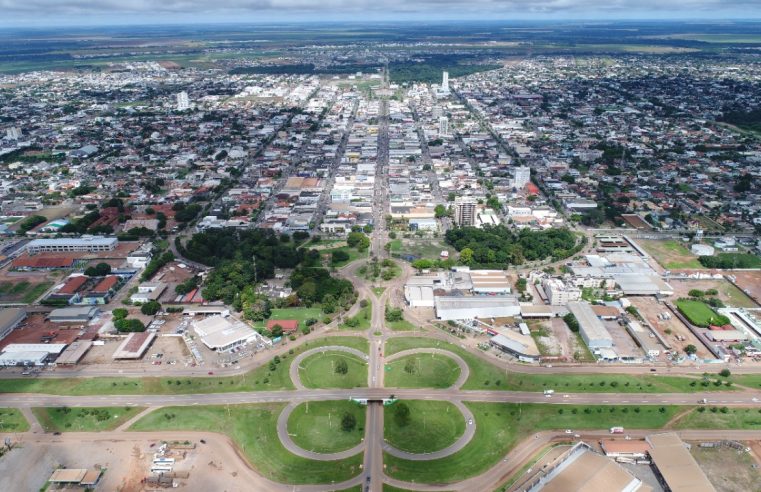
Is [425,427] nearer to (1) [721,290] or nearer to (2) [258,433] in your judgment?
(2) [258,433]

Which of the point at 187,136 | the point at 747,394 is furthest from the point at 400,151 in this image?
the point at 747,394

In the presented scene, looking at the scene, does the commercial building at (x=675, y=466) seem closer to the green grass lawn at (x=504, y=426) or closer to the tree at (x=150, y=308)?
the green grass lawn at (x=504, y=426)

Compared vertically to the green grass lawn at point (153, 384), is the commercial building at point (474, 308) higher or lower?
higher

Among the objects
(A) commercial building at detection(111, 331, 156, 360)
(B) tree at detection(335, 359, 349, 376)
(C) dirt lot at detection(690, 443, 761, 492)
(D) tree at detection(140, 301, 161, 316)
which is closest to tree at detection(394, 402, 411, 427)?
(B) tree at detection(335, 359, 349, 376)

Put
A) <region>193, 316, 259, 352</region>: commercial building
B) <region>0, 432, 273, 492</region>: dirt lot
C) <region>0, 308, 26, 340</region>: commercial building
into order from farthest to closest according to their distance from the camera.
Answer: <region>0, 308, 26, 340</region>: commercial building → <region>193, 316, 259, 352</region>: commercial building → <region>0, 432, 273, 492</region>: dirt lot

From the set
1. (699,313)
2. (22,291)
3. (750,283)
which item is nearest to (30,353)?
(22,291)

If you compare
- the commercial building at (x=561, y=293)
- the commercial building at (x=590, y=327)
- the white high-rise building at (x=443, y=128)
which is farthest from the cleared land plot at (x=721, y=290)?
the white high-rise building at (x=443, y=128)

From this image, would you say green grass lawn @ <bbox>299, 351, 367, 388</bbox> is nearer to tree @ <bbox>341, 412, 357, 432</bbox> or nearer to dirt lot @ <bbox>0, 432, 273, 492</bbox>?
tree @ <bbox>341, 412, 357, 432</bbox>
